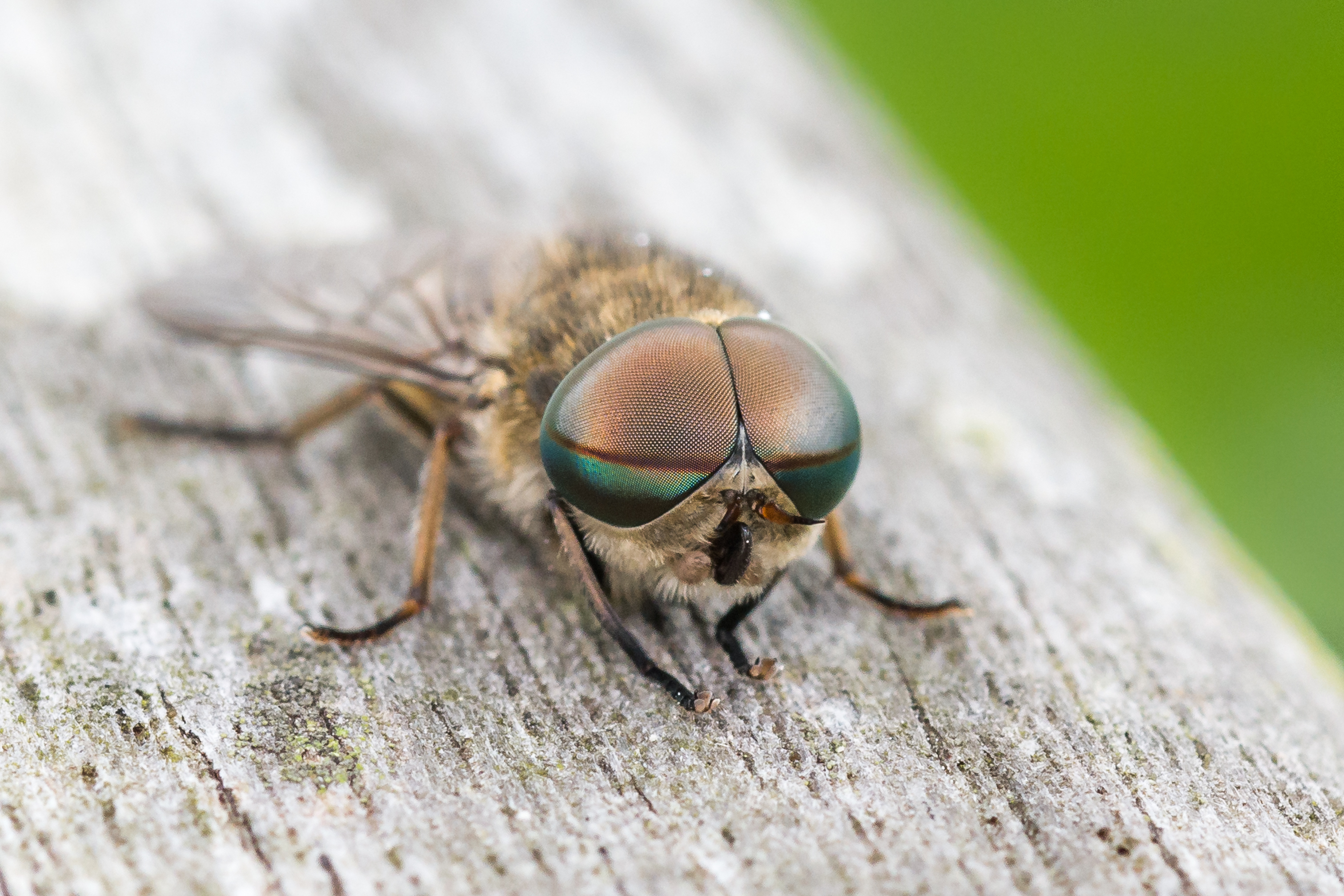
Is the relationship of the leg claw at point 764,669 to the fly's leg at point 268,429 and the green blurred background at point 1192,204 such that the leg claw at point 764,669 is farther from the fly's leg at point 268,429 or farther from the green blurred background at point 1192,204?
the green blurred background at point 1192,204

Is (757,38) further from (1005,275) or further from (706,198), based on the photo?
(1005,275)

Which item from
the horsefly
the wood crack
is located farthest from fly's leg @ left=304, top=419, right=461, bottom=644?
the wood crack

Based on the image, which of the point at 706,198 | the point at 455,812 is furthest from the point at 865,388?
the point at 455,812

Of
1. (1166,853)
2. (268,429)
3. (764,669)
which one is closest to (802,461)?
(764,669)

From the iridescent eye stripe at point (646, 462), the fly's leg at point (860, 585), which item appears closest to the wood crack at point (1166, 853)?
the fly's leg at point (860, 585)

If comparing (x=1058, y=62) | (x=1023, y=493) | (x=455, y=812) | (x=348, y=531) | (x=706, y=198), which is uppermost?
(x=1058, y=62)

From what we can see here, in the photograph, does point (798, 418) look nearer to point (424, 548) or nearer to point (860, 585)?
point (860, 585)

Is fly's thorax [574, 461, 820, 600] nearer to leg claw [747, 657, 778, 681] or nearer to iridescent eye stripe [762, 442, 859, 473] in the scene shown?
iridescent eye stripe [762, 442, 859, 473]
